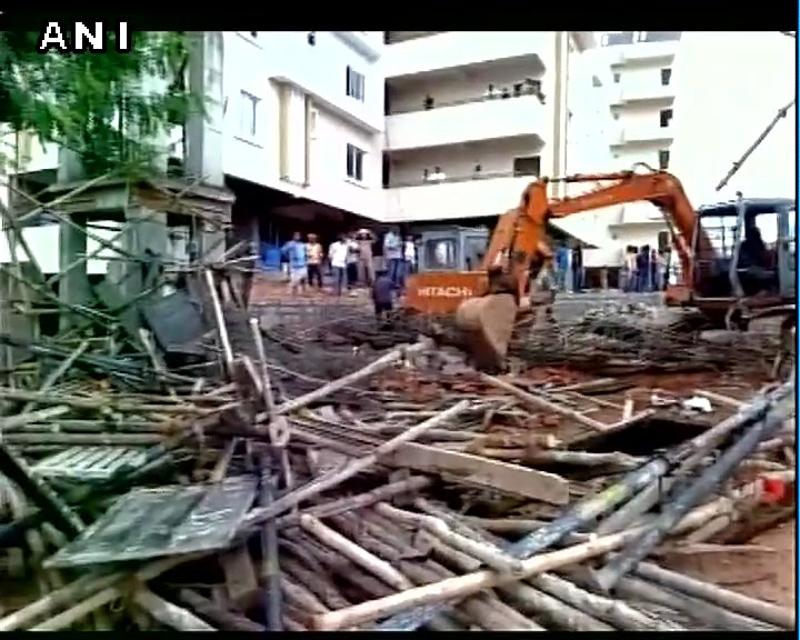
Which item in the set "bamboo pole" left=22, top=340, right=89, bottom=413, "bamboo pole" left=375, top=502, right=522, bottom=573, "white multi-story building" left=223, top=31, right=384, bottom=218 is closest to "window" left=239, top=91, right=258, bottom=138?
"white multi-story building" left=223, top=31, right=384, bottom=218

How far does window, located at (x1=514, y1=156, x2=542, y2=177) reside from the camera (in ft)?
4.49

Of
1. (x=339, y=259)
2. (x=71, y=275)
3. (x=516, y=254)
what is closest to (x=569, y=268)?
(x=516, y=254)

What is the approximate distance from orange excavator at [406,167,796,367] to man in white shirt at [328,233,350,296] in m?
0.12

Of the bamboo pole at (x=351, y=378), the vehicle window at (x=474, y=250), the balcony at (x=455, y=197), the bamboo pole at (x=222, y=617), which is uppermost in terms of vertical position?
the balcony at (x=455, y=197)

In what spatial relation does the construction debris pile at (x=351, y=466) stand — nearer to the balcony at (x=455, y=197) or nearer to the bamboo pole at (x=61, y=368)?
the bamboo pole at (x=61, y=368)

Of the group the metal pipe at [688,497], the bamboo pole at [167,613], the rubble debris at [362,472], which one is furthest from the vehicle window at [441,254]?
the bamboo pole at [167,613]

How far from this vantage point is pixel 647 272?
4.46ft

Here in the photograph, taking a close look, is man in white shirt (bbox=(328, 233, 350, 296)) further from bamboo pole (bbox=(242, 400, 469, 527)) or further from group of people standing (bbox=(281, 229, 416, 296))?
bamboo pole (bbox=(242, 400, 469, 527))

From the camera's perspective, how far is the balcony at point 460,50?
123cm

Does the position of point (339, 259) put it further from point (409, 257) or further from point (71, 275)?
point (71, 275)

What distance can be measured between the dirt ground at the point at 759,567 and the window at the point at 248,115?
3.19 feet

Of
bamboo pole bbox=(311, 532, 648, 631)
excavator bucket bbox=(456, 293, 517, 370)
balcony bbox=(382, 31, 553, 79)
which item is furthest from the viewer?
excavator bucket bbox=(456, 293, 517, 370)
